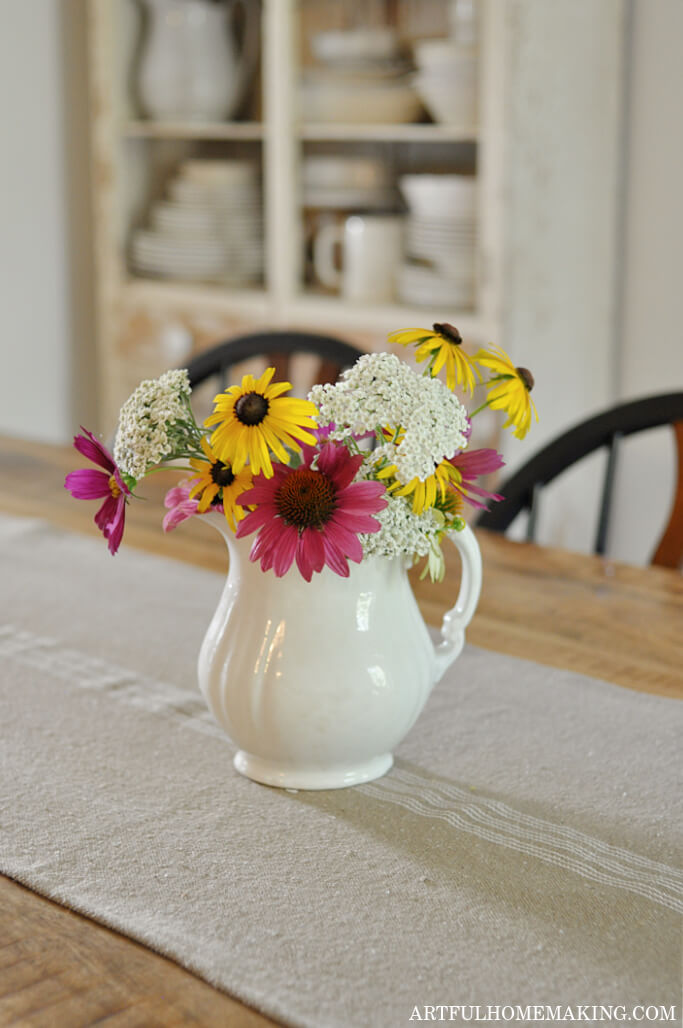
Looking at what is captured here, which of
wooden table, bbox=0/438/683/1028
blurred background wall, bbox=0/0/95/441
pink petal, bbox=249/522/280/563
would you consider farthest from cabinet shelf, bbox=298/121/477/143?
pink petal, bbox=249/522/280/563

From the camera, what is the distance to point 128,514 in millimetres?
1428

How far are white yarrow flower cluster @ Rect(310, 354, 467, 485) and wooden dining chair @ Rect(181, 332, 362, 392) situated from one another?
80cm

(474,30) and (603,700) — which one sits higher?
(474,30)

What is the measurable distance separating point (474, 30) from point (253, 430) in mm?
1779

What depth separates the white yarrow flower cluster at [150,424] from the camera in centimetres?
69

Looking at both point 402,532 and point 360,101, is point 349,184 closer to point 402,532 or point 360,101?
point 360,101

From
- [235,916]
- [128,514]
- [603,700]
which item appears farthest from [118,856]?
[128,514]

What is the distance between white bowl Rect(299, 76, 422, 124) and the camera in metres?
2.38

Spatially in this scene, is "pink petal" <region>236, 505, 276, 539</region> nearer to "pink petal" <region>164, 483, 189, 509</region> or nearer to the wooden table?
"pink petal" <region>164, 483, 189, 509</region>

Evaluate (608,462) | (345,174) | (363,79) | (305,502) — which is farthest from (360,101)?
(305,502)

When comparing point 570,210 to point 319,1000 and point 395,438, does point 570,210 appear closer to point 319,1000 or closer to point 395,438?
point 395,438

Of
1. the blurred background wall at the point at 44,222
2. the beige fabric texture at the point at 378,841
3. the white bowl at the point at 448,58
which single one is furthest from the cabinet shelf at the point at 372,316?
the beige fabric texture at the point at 378,841

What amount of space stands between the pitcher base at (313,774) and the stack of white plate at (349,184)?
6.20 feet

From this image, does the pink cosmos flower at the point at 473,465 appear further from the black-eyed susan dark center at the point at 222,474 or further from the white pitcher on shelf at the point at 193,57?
the white pitcher on shelf at the point at 193,57
